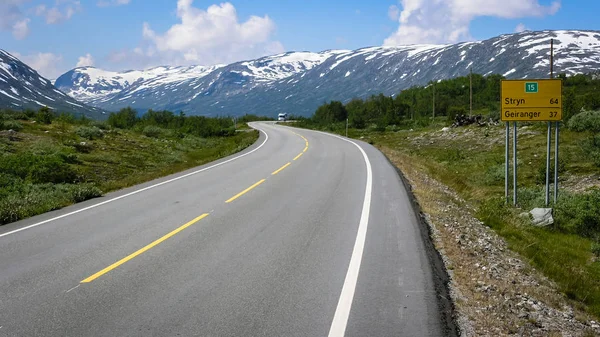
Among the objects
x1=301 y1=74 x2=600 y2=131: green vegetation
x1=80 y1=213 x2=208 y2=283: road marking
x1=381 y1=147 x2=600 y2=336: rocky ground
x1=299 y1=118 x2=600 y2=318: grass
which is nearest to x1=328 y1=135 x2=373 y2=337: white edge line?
x1=381 y1=147 x2=600 y2=336: rocky ground

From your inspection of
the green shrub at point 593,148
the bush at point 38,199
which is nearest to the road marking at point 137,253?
the bush at point 38,199

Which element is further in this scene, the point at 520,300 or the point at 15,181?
the point at 15,181

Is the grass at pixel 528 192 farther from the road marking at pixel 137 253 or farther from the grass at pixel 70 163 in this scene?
the grass at pixel 70 163

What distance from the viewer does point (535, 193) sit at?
58.3 feet

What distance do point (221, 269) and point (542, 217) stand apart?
10.2 metres

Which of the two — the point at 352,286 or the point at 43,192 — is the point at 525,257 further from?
the point at 43,192

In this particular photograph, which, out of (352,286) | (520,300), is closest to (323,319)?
(352,286)

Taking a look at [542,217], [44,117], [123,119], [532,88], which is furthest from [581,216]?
[123,119]

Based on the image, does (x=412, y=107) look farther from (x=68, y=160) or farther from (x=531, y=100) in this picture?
(x=531, y=100)

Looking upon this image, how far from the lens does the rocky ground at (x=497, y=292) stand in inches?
214

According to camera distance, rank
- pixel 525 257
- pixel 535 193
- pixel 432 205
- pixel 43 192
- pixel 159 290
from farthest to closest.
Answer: pixel 535 193, pixel 43 192, pixel 432 205, pixel 525 257, pixel 159 290

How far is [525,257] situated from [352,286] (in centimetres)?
441

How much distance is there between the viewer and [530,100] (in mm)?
15266

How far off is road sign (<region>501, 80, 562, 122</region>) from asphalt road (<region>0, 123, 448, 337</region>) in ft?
15.5
